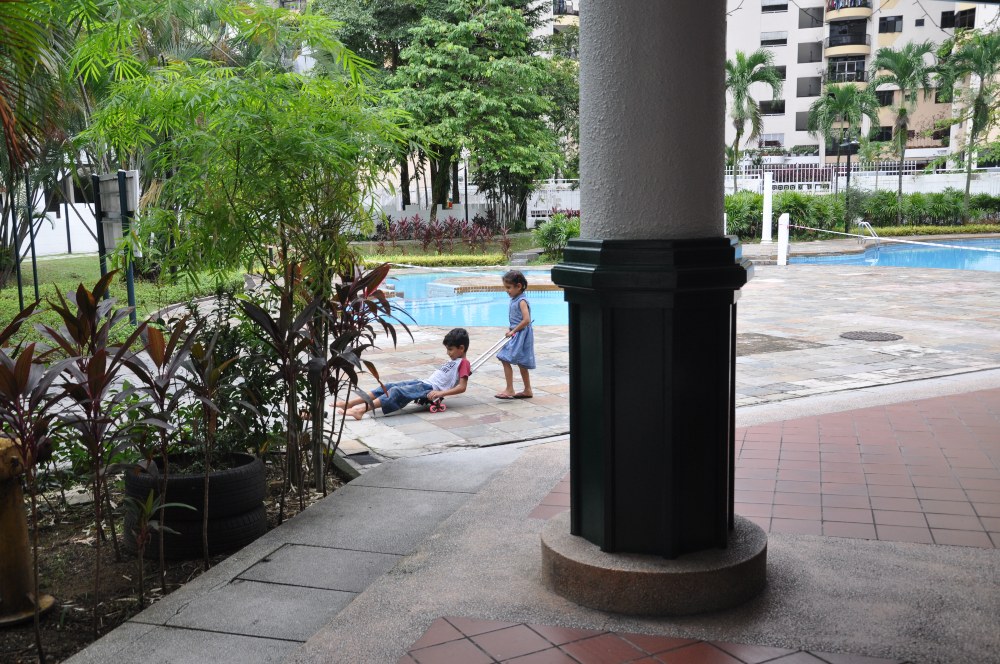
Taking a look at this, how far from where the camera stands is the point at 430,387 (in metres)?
7.61

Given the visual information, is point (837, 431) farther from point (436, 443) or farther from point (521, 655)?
point (521, 655)

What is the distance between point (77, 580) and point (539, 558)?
7.42 ft

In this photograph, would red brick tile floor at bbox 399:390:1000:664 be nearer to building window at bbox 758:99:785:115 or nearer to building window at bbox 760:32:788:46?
building window at bbox 758:99:785:115

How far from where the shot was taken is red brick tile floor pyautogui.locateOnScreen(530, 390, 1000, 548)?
3.90m

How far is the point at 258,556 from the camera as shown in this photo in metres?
4.04

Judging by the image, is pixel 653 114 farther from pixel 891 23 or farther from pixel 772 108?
pixel 891 23

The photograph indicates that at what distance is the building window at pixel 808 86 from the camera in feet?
158

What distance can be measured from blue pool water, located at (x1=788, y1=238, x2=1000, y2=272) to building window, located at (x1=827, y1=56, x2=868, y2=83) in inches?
830

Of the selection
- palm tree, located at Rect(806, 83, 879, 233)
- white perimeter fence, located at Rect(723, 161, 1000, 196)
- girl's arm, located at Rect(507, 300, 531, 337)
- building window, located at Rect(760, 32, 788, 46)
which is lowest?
girl's arm, located at Rect(507, 300, 531, 337)

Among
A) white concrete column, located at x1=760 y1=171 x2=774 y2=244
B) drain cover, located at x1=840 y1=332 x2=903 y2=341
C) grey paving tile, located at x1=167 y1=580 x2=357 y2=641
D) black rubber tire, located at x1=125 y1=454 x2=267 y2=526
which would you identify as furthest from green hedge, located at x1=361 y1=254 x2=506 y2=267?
grey paving tile, located at x1=167 y1=580 x2=357 y2=641

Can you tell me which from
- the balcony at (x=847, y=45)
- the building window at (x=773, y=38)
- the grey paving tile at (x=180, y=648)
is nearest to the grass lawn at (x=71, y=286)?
the grey paving tile at (x=180, y=648)

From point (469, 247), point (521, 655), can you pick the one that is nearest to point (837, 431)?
point (521, 655)

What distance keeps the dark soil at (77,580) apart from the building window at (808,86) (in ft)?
160

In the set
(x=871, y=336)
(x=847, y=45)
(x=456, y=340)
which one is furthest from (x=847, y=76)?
(x=456, y=340)
